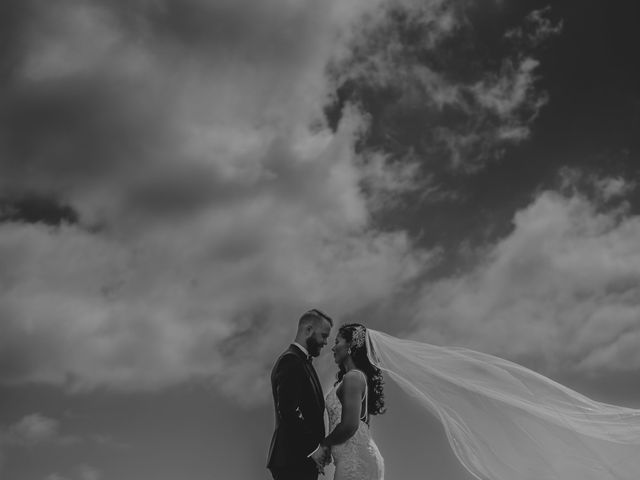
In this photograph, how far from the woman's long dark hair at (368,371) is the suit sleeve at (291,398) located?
0.99 meters

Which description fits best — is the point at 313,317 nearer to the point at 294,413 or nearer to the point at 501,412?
the point at 294,413

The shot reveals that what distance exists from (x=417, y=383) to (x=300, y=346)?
8.79 ft

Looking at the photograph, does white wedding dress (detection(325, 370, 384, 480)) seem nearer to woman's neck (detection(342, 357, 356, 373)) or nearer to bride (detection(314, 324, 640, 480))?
woman's neck (detection(342, 357, 356, 373))

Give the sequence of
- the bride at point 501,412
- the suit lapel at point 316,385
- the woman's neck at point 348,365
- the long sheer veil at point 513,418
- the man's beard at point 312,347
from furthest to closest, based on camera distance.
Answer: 1. the long sheer veil at point 513,418
2. the bride at point 501,412
3. the woman's neck at point 348,365
4. the man's beard at point 312,347
5. the suit lapel at point 316,385

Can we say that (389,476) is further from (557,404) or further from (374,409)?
(557,404)

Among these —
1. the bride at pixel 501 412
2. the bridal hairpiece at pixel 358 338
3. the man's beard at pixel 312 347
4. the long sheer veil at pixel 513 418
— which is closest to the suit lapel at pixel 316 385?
the man's beard at pixel 312 347

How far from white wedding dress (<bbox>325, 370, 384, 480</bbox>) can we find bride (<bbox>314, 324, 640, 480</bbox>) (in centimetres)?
51

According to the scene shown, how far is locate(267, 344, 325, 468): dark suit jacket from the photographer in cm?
784

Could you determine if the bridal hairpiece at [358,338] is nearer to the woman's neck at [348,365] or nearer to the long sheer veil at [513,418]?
the woman's neck at [348,365]


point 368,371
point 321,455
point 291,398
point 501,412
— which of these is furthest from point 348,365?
point 501,412

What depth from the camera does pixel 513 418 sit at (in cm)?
994

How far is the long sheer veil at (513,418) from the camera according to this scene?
31.3 ft

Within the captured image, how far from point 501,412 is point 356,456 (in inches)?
117

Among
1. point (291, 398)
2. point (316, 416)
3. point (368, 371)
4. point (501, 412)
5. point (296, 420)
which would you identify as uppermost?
point (368, 371)
